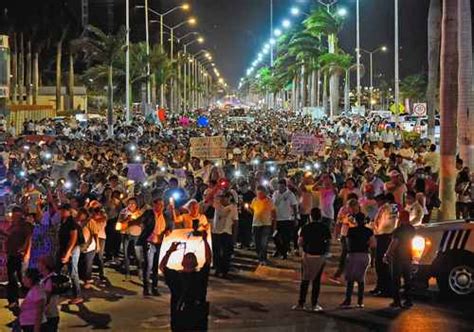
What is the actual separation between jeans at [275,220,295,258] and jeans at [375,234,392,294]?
377 cm

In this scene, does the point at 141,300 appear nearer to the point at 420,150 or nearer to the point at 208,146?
the point at 208,146

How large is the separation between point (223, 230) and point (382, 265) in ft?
10.6

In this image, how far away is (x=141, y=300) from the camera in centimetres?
1378

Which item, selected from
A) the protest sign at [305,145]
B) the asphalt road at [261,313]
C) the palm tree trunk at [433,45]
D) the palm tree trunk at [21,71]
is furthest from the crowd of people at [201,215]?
the palm tree trunk at [21,71]

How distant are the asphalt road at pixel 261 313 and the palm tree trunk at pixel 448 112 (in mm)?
4681

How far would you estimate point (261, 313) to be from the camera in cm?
1259

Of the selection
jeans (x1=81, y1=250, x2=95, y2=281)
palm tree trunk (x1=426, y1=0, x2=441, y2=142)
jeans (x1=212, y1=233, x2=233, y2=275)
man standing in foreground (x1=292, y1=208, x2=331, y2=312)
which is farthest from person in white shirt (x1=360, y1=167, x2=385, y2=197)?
palm tree trunk (x1=426, y1=0, x2=441, y2=142)

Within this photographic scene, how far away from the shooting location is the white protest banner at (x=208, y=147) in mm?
22547

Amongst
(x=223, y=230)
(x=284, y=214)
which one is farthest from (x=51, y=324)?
(x=284, y=214)

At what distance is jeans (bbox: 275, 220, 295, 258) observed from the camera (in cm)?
1742

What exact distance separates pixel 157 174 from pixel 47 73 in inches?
4079

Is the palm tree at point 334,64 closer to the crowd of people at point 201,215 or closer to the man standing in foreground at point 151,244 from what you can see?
the crowd of people at point 201,215

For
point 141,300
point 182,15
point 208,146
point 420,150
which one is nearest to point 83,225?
point 141,300

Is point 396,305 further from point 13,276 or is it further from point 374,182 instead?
point 374,182
